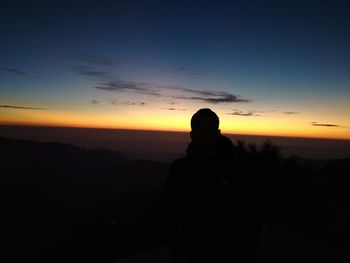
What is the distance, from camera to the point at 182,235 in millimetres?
2232

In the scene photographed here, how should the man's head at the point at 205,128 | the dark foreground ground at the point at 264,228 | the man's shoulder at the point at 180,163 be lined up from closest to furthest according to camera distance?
the man's head at the point at 205,128, the man's shoulder at the point at 180,163, the dark foreground ground at the point at 264,228

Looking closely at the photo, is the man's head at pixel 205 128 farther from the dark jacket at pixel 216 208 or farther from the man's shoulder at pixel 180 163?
the man's shoulder at pixel 180 163

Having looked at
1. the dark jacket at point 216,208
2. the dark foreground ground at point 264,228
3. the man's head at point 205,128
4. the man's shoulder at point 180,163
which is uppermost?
the man's head at point 205,128

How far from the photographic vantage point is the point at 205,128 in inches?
84.2

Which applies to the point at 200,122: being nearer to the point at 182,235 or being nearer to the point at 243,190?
the point at 243,190

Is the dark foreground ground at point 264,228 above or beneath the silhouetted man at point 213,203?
beneath

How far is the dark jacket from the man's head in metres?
0.06

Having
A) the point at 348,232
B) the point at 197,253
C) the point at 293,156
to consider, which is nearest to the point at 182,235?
the point at 197,253

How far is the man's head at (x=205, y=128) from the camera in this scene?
7.00 feet

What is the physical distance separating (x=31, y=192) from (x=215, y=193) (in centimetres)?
12324

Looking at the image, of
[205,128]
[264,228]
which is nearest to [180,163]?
[205,128]

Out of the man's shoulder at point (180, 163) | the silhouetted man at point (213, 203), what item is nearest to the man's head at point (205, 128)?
the silhouetted man at point (213, 203)

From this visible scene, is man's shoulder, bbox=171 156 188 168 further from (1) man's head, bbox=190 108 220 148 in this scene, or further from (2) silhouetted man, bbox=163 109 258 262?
(1) man's head, bbox=190 108 220 148

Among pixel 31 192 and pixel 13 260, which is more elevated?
pixel 13 260
